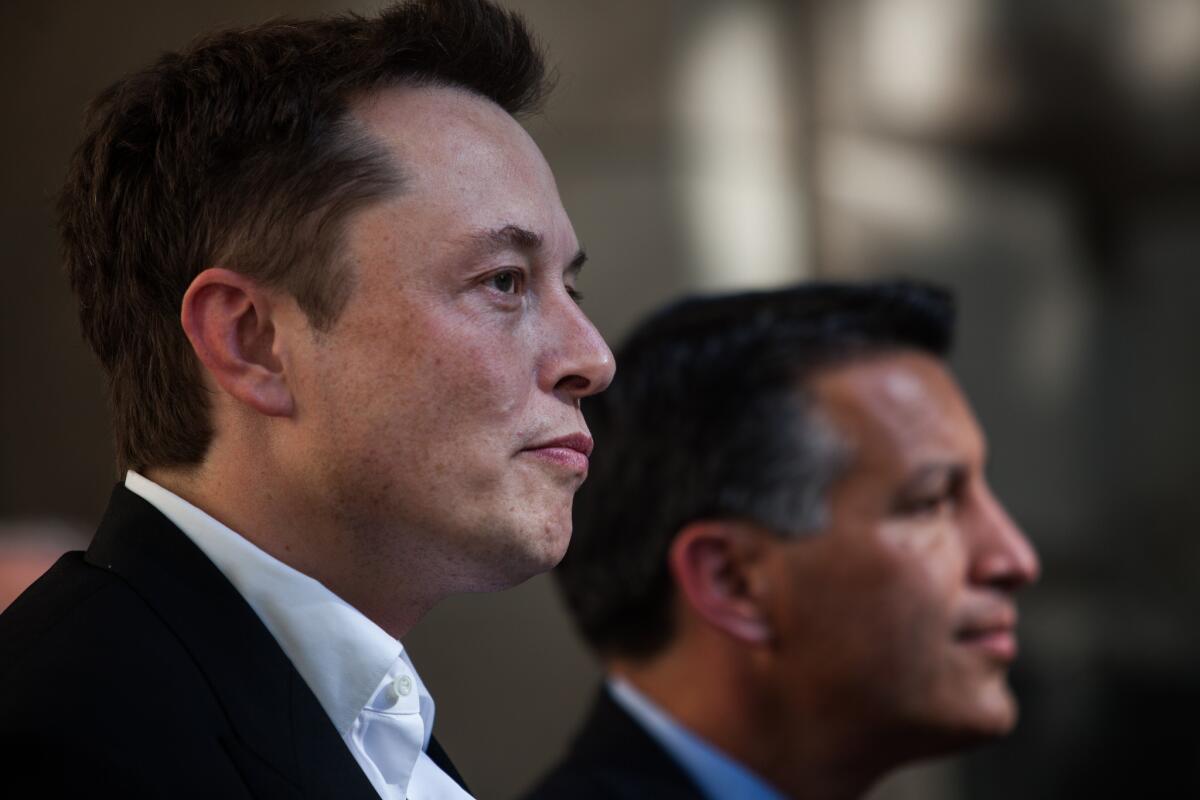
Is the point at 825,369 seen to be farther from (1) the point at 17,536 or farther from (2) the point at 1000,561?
(1) the point at 17,536

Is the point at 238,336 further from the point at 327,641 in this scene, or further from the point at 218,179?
the point at 327,641

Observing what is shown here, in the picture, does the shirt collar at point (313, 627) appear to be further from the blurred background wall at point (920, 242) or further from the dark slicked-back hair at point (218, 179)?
the blurred background wall at point (920, 242)

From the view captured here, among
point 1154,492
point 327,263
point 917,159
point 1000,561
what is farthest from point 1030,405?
point 327,263

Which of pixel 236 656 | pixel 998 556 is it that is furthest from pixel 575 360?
pixel 998 556

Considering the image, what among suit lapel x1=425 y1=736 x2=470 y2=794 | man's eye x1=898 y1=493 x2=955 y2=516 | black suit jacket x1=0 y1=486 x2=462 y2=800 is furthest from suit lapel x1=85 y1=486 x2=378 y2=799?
man's eye x1=898 y1=493 x2=955 y2=516

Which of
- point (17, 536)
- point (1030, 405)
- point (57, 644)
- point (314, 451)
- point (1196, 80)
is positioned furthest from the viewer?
point (1030, 405)

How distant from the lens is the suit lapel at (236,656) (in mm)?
1434

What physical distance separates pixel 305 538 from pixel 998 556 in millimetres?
1569

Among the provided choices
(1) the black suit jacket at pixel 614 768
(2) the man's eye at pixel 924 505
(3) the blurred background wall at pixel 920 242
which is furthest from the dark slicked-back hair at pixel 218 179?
(3) the blurred background wall at pixel 920 242

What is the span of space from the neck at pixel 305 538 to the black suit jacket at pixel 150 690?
66mm

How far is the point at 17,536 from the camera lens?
13.4 feet

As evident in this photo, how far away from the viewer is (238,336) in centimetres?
162

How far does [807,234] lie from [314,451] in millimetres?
4117

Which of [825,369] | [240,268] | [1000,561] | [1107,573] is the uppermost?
[240,268]
